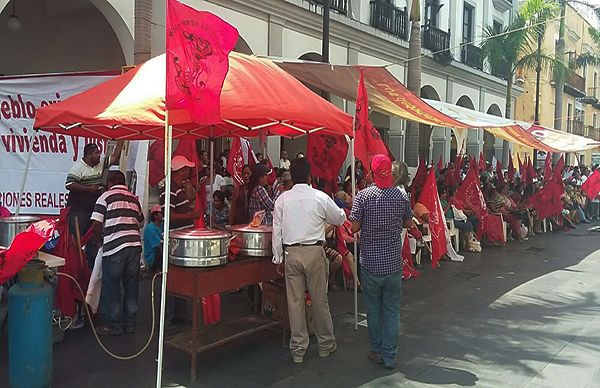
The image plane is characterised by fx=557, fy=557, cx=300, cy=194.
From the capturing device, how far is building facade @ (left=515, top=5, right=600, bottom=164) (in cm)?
3309

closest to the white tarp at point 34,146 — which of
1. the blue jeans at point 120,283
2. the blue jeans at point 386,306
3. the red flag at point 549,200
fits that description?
the blue jeans at point 120,283

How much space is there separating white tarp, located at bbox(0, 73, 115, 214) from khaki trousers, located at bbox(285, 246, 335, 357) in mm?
→ 3444

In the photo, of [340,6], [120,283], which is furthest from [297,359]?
[340,6]

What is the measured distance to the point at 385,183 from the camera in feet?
16.9

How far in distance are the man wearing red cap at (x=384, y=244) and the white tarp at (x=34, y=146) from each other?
12.6 feet

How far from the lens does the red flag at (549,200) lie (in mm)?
15422

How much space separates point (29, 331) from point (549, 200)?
47.0 feet

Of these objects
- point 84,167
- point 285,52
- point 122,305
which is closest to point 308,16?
point 285,52

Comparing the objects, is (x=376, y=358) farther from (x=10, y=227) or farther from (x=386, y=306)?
(x=10, y=227)

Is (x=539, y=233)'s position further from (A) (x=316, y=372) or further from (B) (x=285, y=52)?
(A) (x=316, y=372)

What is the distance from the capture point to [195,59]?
414cm

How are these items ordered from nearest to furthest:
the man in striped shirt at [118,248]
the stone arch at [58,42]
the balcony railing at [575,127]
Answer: the man in striped shirt at [118,248]
the stone arch at [58,42]
the balcony railing at [575,127]

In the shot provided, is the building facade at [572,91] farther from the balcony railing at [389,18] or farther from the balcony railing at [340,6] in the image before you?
the balcony railing at [340,6]

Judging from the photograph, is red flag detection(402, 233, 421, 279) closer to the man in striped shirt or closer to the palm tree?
the man in striped shirt
